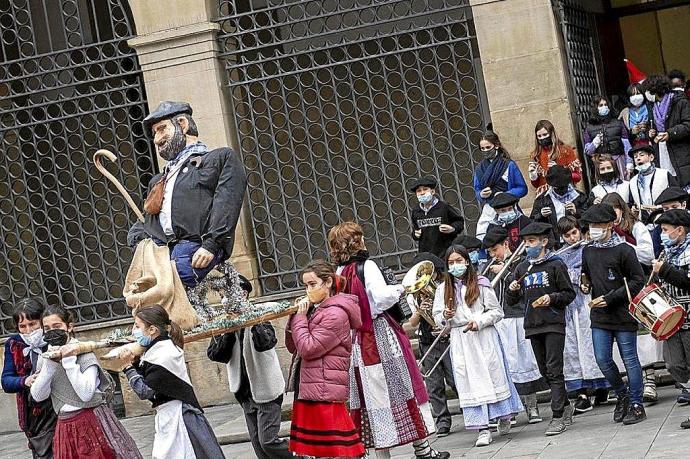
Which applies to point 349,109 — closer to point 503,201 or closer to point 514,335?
point 503,201

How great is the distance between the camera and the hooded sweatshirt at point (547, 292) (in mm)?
10344

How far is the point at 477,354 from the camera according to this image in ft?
33.9

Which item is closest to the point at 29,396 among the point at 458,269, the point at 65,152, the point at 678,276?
the point at 458,269

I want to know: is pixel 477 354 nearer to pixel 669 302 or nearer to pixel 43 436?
pixel 669 302

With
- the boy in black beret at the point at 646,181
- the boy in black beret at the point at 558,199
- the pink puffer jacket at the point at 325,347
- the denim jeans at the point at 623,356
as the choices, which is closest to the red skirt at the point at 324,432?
the pink puffer jacket at the point at 325,347

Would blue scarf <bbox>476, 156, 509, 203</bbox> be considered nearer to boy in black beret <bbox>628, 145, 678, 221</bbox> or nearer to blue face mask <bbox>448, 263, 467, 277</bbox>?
boy in black beret <bbox>628, 145, 678, 221</bbox>

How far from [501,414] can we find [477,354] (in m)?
0.45

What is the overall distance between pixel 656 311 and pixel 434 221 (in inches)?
111

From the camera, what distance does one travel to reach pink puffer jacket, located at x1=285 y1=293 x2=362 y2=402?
27.6 feet

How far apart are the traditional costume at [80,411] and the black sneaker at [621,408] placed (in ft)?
11.5

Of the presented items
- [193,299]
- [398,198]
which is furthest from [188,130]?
[398,198]

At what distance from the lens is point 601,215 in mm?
10016

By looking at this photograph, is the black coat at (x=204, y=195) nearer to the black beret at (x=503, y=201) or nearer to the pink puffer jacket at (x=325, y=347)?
the pink puffer jacket at (x=325, y=347)

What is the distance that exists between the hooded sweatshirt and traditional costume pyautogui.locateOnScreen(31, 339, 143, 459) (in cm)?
328
